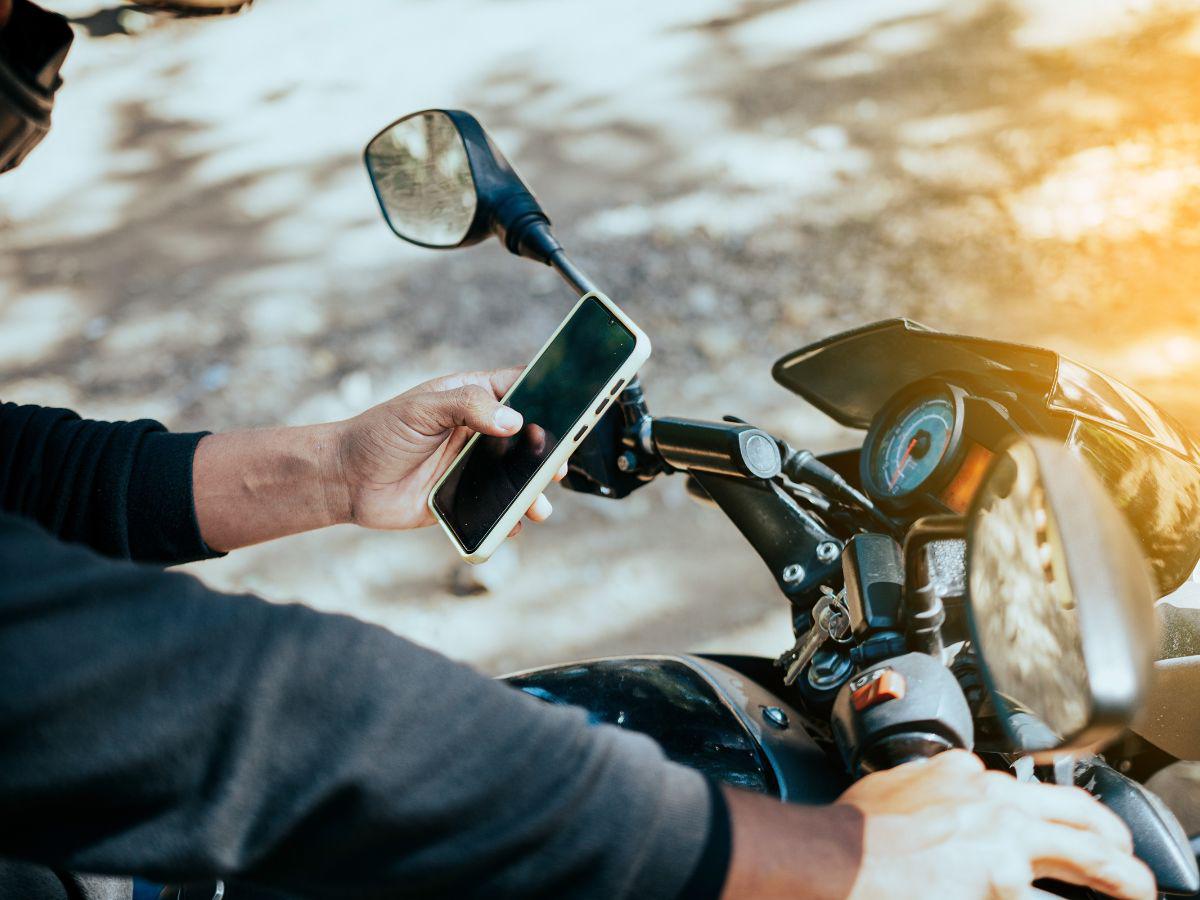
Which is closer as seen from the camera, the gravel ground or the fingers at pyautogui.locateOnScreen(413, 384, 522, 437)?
the fingers at pyautogui.locateOnScreen(413, 384, 522, 437)

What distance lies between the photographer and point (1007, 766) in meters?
1.10

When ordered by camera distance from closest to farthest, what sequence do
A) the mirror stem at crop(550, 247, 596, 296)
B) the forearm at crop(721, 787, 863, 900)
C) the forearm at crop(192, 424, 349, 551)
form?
the forearm at crop(721, 787, 863, 900) → the mirror stem at crop(550, 247, 596, 296) → the forearm at crop(192, 424, 349, 551)

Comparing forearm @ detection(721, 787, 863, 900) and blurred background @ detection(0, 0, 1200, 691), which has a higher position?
forearm @ detection(721, 787, 863, 900)

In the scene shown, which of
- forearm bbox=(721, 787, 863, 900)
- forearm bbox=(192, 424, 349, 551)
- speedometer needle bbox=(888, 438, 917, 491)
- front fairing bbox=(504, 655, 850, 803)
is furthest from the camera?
forearm bbox=(192, 424, 349, 551)

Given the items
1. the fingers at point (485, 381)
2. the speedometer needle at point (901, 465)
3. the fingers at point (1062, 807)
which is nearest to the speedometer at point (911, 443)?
the speedometer needle at point (901, 465)

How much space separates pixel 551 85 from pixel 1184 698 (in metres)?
4.44

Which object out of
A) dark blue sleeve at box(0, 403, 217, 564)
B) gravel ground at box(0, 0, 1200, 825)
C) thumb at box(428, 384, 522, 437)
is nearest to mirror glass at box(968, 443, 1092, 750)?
thumb at box(428, 384, 522, 437)

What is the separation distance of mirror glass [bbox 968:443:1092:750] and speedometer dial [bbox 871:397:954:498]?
1.09ft

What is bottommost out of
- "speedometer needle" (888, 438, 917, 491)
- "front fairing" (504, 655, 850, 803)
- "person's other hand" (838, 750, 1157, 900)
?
"front fairing" (504, 655, 850, 803)

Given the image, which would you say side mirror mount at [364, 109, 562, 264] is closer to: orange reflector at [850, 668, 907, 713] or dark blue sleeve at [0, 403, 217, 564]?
dark blue sleeve at [0, 403, 217, 564]

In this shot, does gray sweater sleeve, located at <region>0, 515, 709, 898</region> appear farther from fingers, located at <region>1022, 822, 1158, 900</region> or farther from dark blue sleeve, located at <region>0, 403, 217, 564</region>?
dark blue sleeve, located at <region>0, 403, 217, 564</region>

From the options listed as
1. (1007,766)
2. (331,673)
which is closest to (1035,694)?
(1007,766)

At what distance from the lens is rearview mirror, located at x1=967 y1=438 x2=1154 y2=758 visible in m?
0.66

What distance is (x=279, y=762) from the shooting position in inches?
28.2
